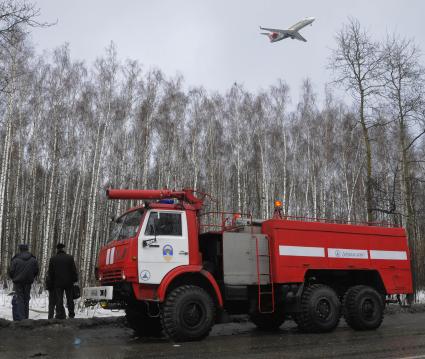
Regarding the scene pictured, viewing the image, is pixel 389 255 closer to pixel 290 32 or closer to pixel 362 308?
pixel 362 308

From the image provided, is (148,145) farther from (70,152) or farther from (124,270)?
(124,270)

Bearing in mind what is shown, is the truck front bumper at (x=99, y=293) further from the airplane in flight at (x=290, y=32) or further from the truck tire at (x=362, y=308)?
the airplane in flight at (x=290, y=32)

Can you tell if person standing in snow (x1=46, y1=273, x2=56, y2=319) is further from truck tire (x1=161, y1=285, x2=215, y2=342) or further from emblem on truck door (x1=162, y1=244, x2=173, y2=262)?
truck tire (x1=161, y1=285, x2=215, y2=342)

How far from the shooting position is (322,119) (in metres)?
29.7

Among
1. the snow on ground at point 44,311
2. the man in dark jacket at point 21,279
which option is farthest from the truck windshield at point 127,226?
the snow on ground at point 44,311

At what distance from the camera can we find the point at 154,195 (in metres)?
9.22

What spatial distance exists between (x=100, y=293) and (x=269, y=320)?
14.1ft

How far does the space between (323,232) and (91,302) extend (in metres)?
5.12

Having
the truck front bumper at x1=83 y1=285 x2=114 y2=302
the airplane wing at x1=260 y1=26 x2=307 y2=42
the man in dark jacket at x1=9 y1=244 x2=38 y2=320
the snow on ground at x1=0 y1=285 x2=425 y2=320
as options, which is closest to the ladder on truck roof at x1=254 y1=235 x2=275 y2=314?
the truck front bumper at x1=83 y1=285 x2=114 y2=302

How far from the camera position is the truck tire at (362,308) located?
1021 centimetres

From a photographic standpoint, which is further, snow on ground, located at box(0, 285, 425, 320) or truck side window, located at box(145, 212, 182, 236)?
snow on ground, located at box(0, 285, 425, 320)

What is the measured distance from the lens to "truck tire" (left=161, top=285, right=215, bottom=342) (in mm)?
8258

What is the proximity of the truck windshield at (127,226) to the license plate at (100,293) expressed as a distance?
108cm

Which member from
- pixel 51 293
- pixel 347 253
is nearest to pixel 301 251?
pixel 347 253
